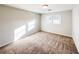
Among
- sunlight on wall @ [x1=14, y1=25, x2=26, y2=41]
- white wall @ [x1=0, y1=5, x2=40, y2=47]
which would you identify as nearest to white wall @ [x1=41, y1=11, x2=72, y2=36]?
sunlight on wall @ [x1=14, y1=25, x2=26, y2=41]

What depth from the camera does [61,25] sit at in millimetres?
6777

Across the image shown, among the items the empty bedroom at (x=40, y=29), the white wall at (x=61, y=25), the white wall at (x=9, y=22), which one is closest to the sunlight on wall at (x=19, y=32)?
the empty bedroom at (x=40, y=29)

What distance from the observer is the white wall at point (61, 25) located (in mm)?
6085

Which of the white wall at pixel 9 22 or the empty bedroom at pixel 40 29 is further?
the white wall at pixel 9 22

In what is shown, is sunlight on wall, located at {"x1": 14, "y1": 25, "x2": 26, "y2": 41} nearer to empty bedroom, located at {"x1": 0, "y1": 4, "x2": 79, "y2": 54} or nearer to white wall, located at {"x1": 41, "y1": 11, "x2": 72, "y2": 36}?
empty bedroom, located at {"x1": 0, "y1": 4, "x2": 79, "y2": 54}

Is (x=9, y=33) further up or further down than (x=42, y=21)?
further down

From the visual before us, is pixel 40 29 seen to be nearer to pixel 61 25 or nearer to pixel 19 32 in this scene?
pixel 61 25

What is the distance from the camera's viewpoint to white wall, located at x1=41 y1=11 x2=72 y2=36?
20.0ft

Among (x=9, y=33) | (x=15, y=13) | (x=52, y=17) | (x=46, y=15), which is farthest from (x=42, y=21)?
(x=9, y=33)

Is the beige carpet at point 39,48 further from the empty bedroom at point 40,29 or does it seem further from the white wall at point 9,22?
the white wall at point 9,22

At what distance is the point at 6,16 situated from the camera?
13.5 ft
